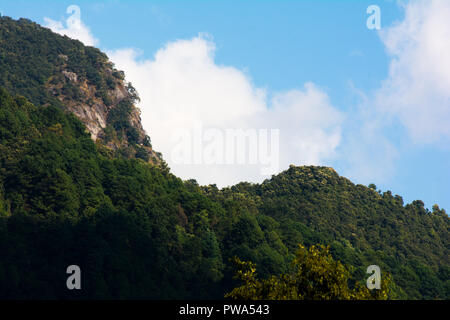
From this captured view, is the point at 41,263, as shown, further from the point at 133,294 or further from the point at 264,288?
the point at 264,288

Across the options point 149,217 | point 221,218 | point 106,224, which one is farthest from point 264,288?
point 221,218

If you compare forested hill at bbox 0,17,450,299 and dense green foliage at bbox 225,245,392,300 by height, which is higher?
forested hill at bbox 0,17,450,299

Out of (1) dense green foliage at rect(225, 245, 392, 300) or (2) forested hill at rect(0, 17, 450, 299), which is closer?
(1) dense green foliage at rect(225, 245, 392, 300)

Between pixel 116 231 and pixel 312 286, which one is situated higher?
pixel 116 231

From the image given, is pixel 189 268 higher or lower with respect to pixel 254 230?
lower

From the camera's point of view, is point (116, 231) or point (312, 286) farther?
point (116, 231)

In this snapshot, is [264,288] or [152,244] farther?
[152,244]

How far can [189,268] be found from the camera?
397 ft

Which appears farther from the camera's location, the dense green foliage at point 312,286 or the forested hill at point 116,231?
the forested hill at point 116,231

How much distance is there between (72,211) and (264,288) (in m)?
82.1

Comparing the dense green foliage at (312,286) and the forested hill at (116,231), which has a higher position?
the forested hill at (116,231)
